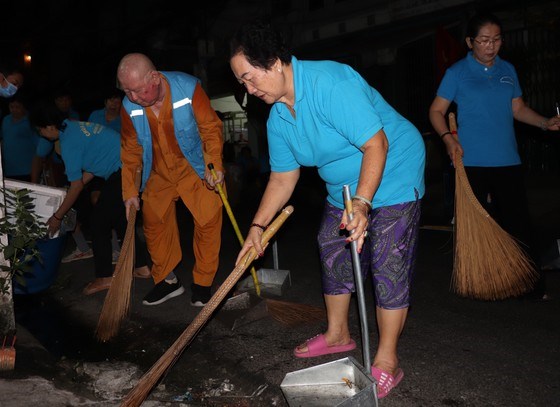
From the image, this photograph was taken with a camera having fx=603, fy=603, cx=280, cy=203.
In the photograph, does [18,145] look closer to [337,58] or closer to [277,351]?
[277,351]

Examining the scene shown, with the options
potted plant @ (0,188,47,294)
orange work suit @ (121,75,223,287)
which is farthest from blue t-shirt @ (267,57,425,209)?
potted plant @ (0,188,47,294)

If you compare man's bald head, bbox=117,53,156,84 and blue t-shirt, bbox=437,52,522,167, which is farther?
blue t-shirt, bbox=437,52,522,167

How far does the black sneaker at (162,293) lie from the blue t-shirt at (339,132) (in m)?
2.03

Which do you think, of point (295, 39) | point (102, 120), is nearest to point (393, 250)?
point (102, 120)

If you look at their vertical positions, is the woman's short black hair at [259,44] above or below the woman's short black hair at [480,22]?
below

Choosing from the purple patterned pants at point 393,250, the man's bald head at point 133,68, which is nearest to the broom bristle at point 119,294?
the man's bald head at point 133,68

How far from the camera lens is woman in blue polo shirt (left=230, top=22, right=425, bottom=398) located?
253 centimetres

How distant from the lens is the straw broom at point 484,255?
3.94 meters

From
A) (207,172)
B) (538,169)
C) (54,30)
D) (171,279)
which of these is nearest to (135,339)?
(171,279)

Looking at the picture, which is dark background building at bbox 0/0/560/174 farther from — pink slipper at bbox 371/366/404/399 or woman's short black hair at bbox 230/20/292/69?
pink slipper at bbox 371/366/404/399

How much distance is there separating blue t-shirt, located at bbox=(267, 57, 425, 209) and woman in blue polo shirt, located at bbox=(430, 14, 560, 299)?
1227 millimetres

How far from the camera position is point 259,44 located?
2.50 meters

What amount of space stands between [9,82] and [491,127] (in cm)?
363

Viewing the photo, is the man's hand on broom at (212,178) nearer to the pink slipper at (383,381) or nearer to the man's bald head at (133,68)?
the man's bald head at (133,68)
